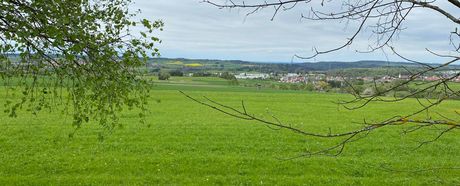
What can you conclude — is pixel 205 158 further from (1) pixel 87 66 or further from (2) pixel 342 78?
(2) pixel 342 78

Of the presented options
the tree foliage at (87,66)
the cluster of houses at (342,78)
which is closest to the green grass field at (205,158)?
the tree foliage at (87,66)

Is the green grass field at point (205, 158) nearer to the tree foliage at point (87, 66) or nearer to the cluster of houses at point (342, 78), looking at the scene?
the tree foliage at point (87, 66)

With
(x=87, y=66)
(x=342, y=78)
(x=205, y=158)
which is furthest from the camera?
(x=205, y=158)

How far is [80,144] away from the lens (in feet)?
55.3

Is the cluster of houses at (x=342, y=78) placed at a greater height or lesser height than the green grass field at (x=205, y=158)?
greater

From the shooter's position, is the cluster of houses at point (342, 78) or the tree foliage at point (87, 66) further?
the tree foliage at point (87, 66)

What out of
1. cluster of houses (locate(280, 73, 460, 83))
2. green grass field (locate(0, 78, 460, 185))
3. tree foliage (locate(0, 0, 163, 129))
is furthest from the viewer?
green grass field (locate(0, 78, 460, 185))

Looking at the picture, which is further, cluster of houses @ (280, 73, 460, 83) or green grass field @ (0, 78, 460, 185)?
green grass field @ (0, 78, 460, 185)

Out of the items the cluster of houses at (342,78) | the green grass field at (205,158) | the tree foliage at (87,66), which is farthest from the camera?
the green grass field at (205,158)

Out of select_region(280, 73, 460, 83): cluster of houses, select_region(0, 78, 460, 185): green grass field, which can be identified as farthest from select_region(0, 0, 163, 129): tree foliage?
select_region(280, 73, 460, 83): cluster of houses

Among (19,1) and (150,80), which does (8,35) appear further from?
(150,80)

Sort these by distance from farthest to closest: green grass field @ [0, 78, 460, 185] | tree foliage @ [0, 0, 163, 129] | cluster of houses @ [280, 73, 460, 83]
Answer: green grass field @ [0, 78, 460, 185], tree foliage @ [0, 0, 163, 129], cluster of houses @ [280, 73, 460, 83]

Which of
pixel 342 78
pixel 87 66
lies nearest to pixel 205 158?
pixel 87 66

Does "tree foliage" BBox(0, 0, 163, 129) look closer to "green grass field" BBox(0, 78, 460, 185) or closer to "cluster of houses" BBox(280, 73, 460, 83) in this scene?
"green grass field" BBox(0, 78, 460, 185)
